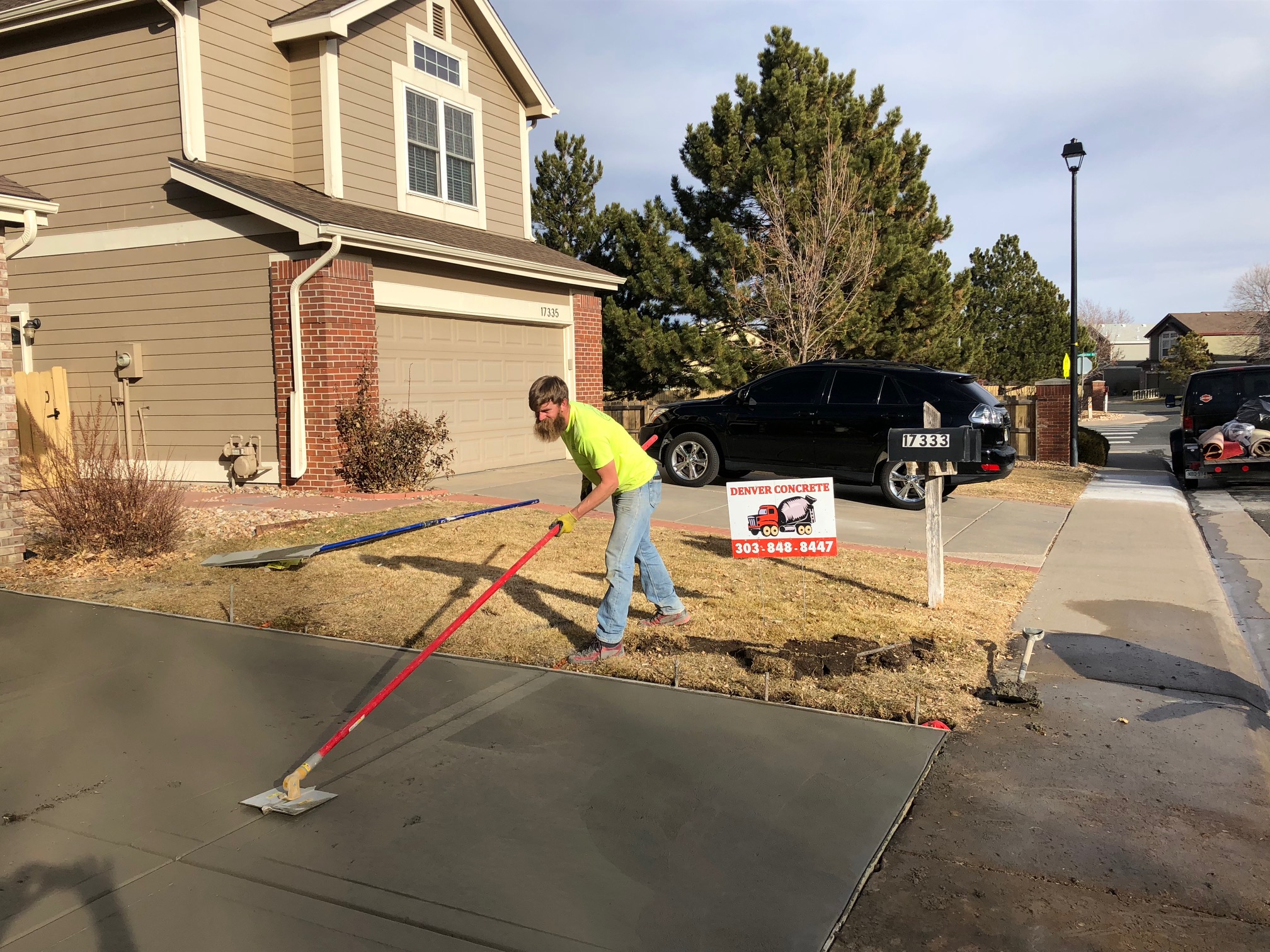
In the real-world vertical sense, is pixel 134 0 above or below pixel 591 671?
above

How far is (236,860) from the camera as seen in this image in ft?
11.5

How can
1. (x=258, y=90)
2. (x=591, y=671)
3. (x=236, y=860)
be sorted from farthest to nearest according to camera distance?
(x=258, y=90) < (x=591, y=671) < (x=236, y=860)

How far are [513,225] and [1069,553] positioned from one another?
1111cm

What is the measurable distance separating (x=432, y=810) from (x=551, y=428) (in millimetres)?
2397

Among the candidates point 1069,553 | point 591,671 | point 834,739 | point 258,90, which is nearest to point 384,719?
point 591,671

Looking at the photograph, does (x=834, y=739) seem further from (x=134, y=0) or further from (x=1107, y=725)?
(x=134, y=0)

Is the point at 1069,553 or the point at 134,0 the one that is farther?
the point at 134,0

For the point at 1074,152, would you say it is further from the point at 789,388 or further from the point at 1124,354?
the point at 1124,354

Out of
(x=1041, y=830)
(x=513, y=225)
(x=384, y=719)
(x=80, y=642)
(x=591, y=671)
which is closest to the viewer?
(x=1041, y=830)

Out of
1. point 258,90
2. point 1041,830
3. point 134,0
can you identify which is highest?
point 134,0

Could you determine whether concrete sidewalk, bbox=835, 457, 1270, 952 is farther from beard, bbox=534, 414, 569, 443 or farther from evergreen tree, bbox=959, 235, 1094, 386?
evergreen tree, bbox=959, 235, 1094, 386

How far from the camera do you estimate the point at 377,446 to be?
1192cm

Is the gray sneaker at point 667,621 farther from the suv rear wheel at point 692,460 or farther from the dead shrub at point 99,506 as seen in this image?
the suv rear wheel at point 692,460

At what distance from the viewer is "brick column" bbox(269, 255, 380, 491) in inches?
463
